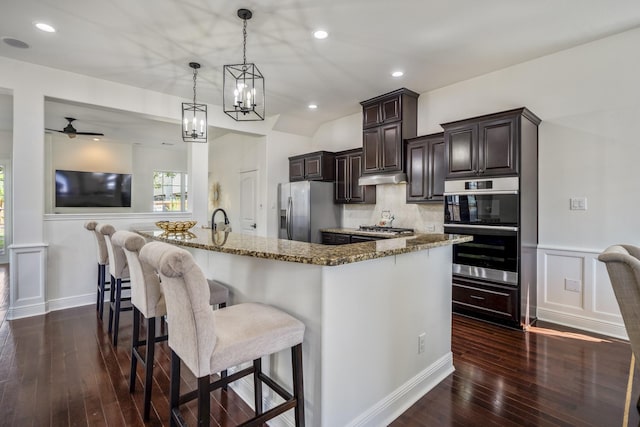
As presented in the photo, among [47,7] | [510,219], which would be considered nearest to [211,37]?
[47,7]

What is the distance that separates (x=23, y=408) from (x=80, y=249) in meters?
2.61

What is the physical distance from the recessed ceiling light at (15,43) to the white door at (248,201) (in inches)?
141

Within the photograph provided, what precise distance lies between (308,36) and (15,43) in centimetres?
292

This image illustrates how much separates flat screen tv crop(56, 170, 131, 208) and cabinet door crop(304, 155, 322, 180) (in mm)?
4809

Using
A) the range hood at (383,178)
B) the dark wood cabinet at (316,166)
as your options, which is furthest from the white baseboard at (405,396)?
the dark wood cabinet at (316,166)

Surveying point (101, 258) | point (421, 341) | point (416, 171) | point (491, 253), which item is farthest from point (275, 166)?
point (421, 341)

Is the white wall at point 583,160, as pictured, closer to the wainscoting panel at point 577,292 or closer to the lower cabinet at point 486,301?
the wainscoting panel at point 577,292

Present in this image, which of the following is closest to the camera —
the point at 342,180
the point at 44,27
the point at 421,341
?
the point at 421,341

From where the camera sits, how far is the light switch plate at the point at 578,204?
3.22 meters

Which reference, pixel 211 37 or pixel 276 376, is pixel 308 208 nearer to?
pixel 211 37

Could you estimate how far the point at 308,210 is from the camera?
16.8ft

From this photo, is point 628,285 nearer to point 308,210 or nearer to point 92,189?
point 308,210

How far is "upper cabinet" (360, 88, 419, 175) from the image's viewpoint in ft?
14.4

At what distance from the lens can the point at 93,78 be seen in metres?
3.93
